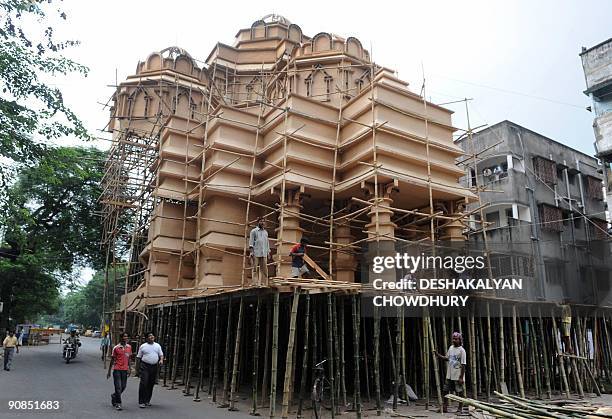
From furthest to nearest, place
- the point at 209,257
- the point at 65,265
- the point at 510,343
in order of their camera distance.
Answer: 1. the point at 65,265
2. the point at 209,257
3. the point at 510,343

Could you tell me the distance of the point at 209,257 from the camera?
1742cm

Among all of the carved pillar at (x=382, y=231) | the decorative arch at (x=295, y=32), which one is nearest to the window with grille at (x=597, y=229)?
the carved pillar at (x=382, y=231)

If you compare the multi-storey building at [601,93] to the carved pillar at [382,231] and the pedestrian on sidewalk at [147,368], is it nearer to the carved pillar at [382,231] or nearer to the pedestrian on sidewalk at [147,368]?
the carved pillar at [382,231]

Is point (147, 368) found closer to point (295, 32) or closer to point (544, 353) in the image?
point (544, 353)

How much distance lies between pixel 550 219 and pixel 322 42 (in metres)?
15.1

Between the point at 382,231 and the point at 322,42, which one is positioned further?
the point at 322,42

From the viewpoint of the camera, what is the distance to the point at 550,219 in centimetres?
2473

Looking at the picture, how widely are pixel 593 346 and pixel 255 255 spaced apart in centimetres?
1173

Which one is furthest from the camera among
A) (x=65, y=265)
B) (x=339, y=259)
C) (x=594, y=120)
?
(x=65, y=265)

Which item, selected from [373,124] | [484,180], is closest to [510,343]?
[373,124]

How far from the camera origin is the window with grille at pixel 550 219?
79.8ft

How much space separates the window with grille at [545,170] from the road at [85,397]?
69.3 ft

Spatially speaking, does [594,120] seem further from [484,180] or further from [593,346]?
[593,346]

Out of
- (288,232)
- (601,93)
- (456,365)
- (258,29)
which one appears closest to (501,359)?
(456,365)
